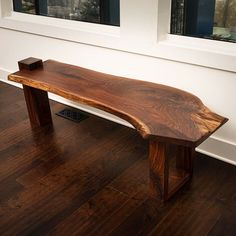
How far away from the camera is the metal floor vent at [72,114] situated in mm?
2971

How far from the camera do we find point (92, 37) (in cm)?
277

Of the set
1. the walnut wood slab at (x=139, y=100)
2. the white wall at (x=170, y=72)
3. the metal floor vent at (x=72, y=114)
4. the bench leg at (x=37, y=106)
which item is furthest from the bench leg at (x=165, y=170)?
the bench leg at (x=37, y=106)

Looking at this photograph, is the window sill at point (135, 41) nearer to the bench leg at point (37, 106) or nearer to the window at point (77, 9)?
the window at point (77, 9)

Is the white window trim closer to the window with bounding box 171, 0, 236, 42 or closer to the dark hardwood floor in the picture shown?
the window with bounding box 171, 0, 236, 42

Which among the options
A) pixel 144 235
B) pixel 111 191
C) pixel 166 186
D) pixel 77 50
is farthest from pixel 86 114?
pixel 144 235

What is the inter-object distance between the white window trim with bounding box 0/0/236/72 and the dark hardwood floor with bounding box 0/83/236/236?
2.11 ft

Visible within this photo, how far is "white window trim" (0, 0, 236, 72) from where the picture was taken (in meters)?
2.22

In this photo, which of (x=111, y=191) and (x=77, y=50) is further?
(x=77, y=50)

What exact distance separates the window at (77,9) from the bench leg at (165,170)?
1.15 m

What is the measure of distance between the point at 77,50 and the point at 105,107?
3.43ft

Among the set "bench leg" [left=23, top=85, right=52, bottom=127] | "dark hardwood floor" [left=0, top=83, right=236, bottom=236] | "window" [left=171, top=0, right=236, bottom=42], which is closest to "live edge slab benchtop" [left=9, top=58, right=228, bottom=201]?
"bench leg" [left=23, top=85, right=52, bottom=127]

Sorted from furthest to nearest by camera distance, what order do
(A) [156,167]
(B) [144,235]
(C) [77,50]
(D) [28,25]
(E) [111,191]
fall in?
1. (D) [28,25]
2. (C) [77,50]
3. (E) [111,191]
4. (A) [156,167]
5. (B) [144,235]

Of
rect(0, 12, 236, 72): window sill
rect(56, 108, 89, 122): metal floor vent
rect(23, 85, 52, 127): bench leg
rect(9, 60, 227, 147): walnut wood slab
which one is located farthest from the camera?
rect(56, 108, 89, 122): metal floor vent

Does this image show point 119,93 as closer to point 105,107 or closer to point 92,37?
point 105,107
